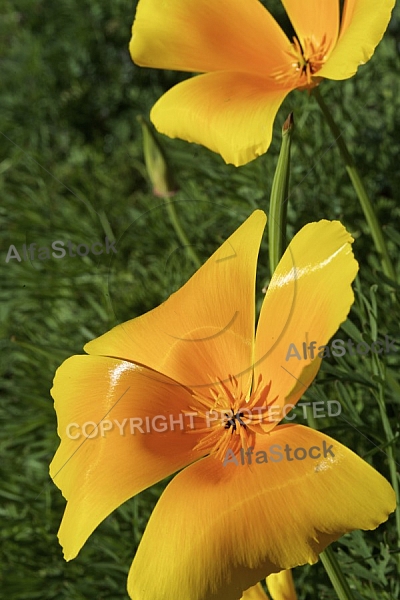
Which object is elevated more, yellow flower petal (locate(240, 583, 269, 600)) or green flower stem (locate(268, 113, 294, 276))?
green flower stem (locate(268, 113, 294, 276))

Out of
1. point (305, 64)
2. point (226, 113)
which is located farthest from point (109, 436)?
point (305, 64)

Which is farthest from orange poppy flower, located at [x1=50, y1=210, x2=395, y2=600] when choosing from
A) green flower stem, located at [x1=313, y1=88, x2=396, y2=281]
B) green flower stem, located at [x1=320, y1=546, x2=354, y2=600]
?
green flower stem, located at [x1=313, y1=88, x2=396, y2=281]

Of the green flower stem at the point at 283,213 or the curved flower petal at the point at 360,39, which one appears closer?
the green flower stem at the point at 283,213

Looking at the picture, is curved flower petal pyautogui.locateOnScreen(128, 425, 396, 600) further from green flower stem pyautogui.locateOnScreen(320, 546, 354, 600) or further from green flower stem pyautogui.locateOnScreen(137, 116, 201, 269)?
green flower stem pyautogui.locateOnScreen(137, 116, 201, 269)
